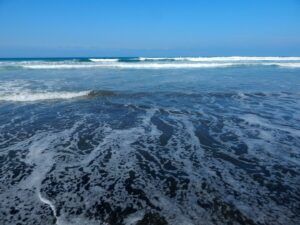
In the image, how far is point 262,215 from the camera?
3.56m

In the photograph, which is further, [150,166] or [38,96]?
[38,96]

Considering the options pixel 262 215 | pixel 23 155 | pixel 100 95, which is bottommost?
pixel 100 95

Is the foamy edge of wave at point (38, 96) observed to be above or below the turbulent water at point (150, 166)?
below

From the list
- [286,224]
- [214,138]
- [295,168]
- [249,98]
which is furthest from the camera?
[249,98]

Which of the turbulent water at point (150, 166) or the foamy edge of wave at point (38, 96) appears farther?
the foamy edge of wave at point (38, 96)

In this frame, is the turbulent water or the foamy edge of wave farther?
the foamy edge of wave

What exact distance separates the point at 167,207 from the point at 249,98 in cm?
1018

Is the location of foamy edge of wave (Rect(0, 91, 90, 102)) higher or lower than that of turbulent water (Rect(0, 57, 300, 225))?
lower

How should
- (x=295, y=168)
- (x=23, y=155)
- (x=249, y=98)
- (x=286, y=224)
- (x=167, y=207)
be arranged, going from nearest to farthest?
(x=286, y=224) → (x=167, y=207) → (x=295, y=168) → (x=23, y=155) → (x=249, y=98)

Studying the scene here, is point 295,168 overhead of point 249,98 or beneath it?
overhead

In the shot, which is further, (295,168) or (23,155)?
(23,155)

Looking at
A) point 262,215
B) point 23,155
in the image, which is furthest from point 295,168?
point 23,155

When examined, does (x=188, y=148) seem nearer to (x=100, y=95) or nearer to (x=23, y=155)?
(x=23, y=155)

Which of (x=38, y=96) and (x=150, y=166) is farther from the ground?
(x=150, y=166)
